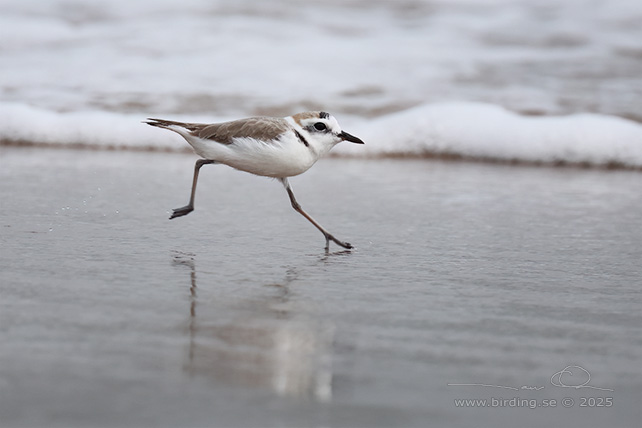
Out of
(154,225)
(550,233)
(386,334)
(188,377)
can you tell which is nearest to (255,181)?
(154,225)

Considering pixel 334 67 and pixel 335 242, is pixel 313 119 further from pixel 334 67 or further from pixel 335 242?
pixel 334 67

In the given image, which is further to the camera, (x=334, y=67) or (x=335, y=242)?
(x=334, y=67)

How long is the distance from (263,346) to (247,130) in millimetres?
1772

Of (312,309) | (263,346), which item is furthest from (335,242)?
(263,346)

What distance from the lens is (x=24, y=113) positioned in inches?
288

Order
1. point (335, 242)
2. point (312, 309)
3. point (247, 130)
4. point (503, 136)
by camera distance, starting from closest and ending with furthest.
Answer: point (312, 309)
point (335, 242)
point (247, 130)
point (503, 136)

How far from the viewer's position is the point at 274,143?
12.1ft

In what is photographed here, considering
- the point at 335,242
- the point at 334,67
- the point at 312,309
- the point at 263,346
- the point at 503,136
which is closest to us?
the point at 263,346

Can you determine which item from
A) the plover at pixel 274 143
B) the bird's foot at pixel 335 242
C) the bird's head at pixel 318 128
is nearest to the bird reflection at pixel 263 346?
the bird's foot at pixel 335 242

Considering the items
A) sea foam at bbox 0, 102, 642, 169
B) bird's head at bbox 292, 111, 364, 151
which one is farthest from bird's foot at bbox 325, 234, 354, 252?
sea foam at bbox 0, 102, 642, 169

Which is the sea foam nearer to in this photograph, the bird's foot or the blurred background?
the blurred background

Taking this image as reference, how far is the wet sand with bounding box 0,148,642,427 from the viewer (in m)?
1.78

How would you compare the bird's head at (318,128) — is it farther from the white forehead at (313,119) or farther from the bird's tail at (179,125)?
the bird's tail at (179,125)

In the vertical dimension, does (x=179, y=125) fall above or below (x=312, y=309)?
above
